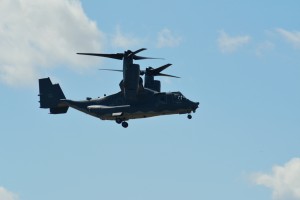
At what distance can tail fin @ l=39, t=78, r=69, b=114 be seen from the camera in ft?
299

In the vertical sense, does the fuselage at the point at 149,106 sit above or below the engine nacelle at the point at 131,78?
below

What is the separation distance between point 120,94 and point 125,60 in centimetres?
494

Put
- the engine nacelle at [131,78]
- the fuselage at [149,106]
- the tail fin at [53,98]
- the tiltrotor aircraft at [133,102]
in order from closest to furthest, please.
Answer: the engine nacelle at [131,78], the tiltrotor aircraft at [133,102], the fuselage at [149,106], the tail fin at [53,98]

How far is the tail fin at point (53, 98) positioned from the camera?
91.2 metres

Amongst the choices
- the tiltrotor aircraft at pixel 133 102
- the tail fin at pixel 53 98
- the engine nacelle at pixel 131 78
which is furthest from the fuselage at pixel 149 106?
the tail fin at pixel 53 98

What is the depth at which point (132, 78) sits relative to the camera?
3211 inches

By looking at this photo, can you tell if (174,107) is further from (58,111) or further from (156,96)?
(58,111)

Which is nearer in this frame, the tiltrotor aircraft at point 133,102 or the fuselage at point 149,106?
the tiltrotor aircraft at point 133,102

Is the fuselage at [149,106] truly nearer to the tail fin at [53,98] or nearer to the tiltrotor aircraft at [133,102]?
the tiltrotor aircraft at [133,102]

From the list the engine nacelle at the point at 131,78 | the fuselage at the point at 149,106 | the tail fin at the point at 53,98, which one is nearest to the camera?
the engine nacelle at the point at 131,78

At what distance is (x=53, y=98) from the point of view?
91375 millimetres

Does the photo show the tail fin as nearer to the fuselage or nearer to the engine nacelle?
the fuselage

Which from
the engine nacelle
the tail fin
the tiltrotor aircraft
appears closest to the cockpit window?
the tiltrotor aircraft

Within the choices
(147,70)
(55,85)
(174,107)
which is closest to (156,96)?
(174,107)
